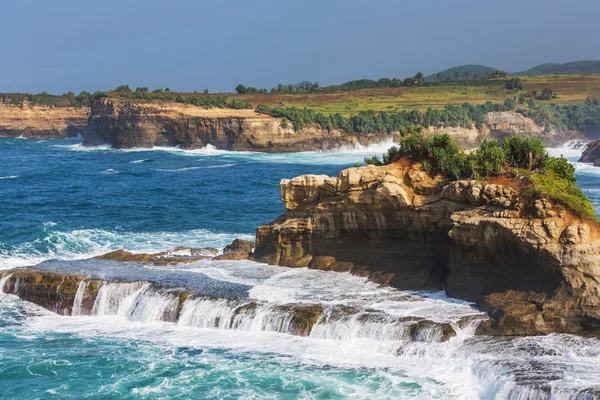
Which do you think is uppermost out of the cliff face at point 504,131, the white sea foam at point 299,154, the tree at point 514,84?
the tree at point 514,84

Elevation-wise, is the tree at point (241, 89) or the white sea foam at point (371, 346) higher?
the tree at point (241, 89)

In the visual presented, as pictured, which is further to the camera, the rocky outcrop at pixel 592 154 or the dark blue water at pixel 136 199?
the rocky outcrop at pixel 592 154

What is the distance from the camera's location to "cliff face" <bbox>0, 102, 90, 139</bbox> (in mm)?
152125

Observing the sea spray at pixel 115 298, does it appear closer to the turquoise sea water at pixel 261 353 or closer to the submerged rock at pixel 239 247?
the turquoise sea water at pixel 261 353

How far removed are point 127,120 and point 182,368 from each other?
95.1 meters

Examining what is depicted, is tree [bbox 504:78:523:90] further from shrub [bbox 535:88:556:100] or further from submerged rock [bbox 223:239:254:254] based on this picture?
submerged rock [bbox 223:239:254:254]

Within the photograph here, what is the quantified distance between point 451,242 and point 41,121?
14338 centimetres

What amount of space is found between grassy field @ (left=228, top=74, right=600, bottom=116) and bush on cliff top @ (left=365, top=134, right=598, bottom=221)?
90074mm

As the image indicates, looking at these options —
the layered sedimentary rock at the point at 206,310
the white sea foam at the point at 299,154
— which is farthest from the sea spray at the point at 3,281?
the white sea foam at the point at 299,154

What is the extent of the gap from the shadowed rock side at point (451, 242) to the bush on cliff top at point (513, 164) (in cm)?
56

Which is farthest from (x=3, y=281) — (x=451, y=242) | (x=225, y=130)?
(x=225, y=130)

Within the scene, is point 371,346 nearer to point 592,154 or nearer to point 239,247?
point 239,247

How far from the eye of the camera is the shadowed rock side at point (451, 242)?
912 inches

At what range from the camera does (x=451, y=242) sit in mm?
26859
